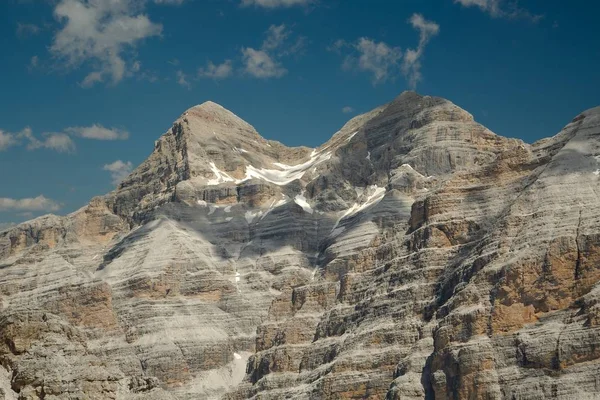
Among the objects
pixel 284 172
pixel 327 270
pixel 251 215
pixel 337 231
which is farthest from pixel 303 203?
pixel 327 270

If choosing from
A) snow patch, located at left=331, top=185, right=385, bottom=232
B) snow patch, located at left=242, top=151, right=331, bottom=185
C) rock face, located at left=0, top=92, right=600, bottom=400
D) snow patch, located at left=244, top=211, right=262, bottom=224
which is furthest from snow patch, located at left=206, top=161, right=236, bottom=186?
snow patch, located at left=331, top=185, right=385, bottom=232

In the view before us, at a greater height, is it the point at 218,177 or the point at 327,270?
the point at 218,177

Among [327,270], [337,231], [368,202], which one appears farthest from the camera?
[368,202]

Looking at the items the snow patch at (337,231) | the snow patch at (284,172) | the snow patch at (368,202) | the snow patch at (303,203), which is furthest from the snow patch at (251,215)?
the snow patch at (337,231)

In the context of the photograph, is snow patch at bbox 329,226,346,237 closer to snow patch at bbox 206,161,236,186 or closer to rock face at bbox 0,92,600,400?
rock face at bbox 0,92,600,400

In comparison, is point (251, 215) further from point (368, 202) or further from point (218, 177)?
point (368, 202)

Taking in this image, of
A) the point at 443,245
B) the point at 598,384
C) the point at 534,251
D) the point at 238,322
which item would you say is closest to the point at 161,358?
the point at 238,322

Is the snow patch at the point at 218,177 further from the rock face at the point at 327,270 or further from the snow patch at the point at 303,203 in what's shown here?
the snow patch at the point at 303,203

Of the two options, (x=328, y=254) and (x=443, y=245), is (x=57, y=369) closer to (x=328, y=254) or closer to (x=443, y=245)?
(x=443, y=245)
